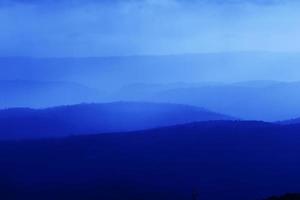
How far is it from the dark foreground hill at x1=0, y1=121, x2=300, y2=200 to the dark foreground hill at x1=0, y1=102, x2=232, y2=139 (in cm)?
2109

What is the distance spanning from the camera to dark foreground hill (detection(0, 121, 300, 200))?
4316 centimetres

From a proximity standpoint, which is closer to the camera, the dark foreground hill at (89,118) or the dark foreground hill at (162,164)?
the dark foreground hill at (162,164)

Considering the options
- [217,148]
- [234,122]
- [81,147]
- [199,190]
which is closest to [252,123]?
[234,122]

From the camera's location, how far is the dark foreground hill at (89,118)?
94031 mm

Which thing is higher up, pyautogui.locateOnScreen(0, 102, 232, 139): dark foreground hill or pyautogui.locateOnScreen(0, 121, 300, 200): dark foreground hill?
pyautogui.locateOnScreen(0, 102, 232, 139): dark foreground hill

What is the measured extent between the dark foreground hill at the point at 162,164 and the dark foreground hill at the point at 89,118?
2109 cm

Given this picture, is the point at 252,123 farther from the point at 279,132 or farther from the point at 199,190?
the point at 199,190

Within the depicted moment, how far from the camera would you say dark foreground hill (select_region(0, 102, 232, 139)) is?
94.0 m

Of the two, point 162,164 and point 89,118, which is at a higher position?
point 89,118

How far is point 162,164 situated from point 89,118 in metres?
54.8

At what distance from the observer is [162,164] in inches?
2140

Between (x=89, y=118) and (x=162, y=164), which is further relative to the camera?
(x=89, y=118)

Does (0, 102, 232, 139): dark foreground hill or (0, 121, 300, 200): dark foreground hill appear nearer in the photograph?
(0, 121, 300, 200): dark foreground hill

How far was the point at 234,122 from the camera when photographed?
72.7m
